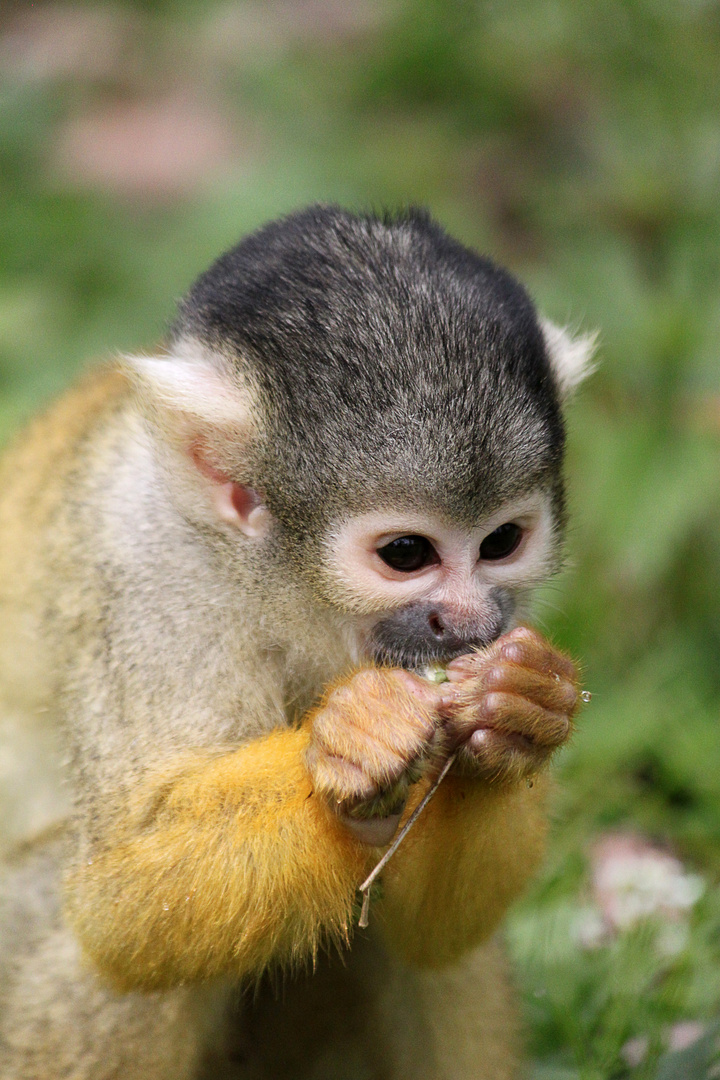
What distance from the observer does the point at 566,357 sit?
278 cm

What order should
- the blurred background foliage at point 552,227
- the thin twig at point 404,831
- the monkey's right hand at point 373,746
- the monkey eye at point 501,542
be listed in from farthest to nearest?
the blurred background foliage at point 552,227
the monkey eye at point 501,542
the thin twig at point 404,831
the monkey's right hand at point 373,746

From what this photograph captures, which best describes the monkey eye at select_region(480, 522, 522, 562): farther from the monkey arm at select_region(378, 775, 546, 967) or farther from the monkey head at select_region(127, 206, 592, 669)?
the monkey arm at select_region(378, 775, 546, 967)

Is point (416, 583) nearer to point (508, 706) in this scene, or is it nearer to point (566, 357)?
point (508, 706)

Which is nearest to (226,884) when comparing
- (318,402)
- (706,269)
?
(318,402)

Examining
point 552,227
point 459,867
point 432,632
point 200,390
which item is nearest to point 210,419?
point 200,390

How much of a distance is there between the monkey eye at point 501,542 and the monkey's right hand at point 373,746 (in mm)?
371

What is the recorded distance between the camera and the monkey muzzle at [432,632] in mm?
2367

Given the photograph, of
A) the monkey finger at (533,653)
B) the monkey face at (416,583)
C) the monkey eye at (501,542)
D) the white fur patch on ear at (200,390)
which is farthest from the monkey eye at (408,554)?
the white fur patch on ear at (200,390)

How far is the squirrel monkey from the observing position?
2.29 metres

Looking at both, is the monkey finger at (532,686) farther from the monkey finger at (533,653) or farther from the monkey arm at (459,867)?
the monkey arm at (459,867)

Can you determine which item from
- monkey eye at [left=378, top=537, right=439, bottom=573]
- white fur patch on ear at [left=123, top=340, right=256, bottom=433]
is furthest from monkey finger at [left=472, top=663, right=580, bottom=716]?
white fur patch on ear at [left=123, top=340, right=256, bottom=433]

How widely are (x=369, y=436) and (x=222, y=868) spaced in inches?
32.9

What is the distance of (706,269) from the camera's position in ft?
17.0

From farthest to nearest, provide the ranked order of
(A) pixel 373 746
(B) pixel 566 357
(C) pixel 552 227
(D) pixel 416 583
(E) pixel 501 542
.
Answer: (C) pixel 552 227
(B) pixel 566 357
(E) pixel 501 542
(D) pixel 416 583
(A) pixel 373 746
